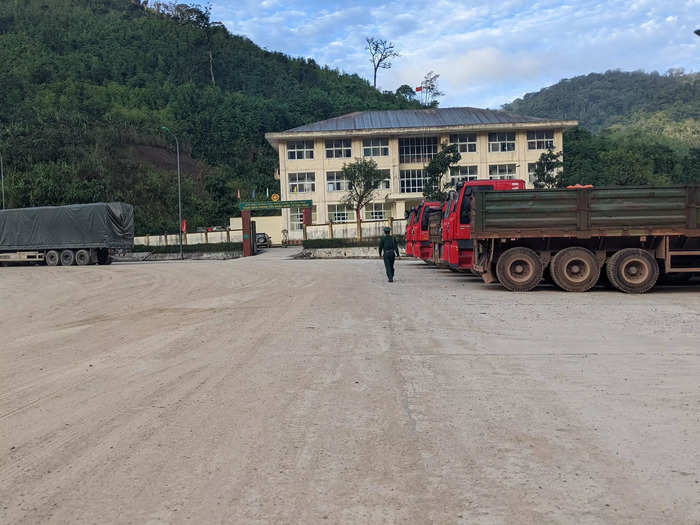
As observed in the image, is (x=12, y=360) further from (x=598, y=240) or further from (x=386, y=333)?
(x=598, y=240)

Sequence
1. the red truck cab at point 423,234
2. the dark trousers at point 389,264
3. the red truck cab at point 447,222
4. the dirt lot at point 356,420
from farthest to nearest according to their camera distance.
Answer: the red truck cab at point 423,234 → the dark trousers at point 389,264 → the red truck cab at point 447,222 → the dirt lot at point 356,420

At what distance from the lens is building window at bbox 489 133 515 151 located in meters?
59.8

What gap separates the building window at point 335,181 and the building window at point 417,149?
21.8 feet

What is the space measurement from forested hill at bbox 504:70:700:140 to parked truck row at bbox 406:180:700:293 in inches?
4419

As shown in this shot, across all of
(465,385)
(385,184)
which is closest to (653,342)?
(465,385)

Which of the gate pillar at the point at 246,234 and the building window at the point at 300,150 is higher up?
the building window at the point at 300,150

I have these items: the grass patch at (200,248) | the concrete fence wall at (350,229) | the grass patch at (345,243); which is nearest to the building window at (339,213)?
the grass patch at (200,248)

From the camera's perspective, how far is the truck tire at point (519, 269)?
14.8 metres

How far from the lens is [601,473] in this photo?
12.4 feet

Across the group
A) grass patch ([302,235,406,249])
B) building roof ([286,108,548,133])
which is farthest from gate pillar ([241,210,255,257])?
building roof ([286,108,548,133])

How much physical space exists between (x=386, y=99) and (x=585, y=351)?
101m

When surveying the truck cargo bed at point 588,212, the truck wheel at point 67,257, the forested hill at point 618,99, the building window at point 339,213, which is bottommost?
the truck wheel at point 67,257

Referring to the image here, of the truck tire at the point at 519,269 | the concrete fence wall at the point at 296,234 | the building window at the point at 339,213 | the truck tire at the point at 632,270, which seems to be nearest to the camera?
the truck tire at the point at 632,270

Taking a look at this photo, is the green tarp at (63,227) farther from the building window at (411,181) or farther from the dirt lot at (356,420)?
the building window at (411,181)
